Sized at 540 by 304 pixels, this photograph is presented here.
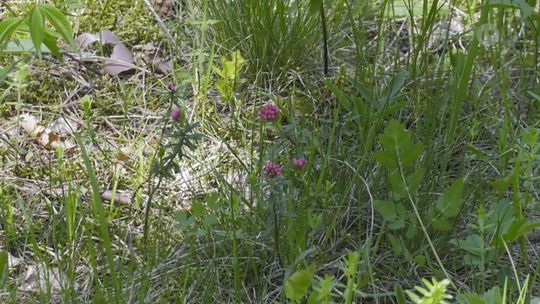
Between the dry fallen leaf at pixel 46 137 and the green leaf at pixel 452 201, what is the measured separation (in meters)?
1.15

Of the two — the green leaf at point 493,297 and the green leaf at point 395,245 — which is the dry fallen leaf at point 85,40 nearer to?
the green leaf at point 395,245

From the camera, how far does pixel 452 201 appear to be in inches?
77.2

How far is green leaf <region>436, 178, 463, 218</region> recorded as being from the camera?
1.95m

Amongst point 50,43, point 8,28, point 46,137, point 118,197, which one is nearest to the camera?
point 8,28

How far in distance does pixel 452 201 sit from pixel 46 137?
1.23m

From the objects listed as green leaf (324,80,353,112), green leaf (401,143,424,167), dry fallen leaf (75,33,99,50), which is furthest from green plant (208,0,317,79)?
green leaf (401,143,424,167)

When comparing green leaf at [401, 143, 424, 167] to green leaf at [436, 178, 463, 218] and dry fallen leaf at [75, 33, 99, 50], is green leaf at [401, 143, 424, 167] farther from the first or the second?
dry fallen leaf at [75, 33, 99, 50]

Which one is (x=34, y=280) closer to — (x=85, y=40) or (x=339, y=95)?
(x=339, y=95)

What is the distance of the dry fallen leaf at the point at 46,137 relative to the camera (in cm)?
259

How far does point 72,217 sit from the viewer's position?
2074 mm

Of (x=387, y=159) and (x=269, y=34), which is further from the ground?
(x=269, y=34)

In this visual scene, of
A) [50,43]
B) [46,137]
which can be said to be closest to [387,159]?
[50,43]

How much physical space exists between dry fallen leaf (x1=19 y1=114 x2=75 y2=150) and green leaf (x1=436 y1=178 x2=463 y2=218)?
1.15 meters

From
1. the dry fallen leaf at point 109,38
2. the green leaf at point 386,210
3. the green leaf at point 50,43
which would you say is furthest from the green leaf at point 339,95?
the dry fallen leaf at point 109,38
